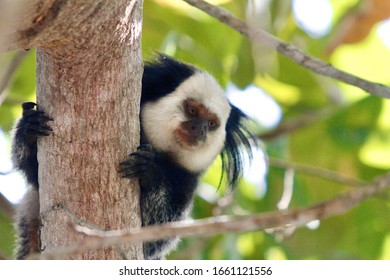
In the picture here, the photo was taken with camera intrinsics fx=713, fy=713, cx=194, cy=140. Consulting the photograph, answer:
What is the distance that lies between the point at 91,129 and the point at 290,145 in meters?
2.88

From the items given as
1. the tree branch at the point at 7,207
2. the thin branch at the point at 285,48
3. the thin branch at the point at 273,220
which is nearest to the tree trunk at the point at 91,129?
the thin branch at the point at 285,48

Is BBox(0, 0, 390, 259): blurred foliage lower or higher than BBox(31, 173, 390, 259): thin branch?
higher

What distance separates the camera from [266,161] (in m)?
4.58

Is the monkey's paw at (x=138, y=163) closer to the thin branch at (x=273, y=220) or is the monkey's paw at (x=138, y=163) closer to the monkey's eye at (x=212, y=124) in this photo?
the monkey's eye at (x=212, y=124)

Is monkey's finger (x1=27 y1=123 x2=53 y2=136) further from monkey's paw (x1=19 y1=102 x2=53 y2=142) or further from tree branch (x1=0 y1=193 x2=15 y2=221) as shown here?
tree branch (x1=0 y1=193 x2=15 y2=221)

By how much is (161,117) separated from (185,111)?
18 cm

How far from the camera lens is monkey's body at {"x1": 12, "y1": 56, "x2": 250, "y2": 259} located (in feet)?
11.4

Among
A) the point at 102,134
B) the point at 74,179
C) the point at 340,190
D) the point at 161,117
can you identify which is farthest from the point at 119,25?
the point at 340,190

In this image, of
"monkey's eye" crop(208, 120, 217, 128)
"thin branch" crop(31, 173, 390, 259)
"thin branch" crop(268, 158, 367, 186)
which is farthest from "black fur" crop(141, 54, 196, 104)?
"thin branch" crop(31, 173, 390, 259)

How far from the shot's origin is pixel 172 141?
372 cm

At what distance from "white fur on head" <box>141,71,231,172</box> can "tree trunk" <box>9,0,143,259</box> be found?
87cm

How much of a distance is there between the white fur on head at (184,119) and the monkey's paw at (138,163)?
67 centimetres

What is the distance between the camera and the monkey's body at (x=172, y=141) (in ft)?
11.4

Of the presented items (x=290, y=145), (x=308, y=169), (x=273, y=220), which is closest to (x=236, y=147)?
(x=308, y=169)
